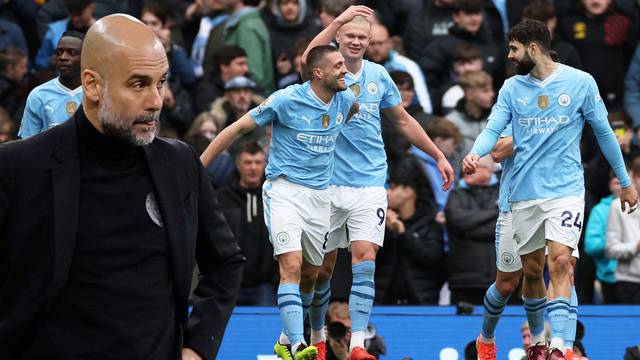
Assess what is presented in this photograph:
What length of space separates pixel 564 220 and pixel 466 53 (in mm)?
5130

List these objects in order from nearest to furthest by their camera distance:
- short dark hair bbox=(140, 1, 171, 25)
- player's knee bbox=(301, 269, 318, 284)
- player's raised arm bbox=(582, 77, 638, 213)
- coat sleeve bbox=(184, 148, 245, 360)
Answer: coat sleeve bbox=(184, 148, 245, 360) < player's raised arm bbox=(582, 77, 638, 213) < player's knee bbox=(301, 269, 318, 284) < short dark hair bbox=(140, 1, 171, 25)

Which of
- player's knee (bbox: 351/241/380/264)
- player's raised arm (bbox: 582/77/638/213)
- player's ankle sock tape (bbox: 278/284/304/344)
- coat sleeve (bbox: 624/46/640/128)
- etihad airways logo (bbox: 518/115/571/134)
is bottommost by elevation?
player's ankle sock tape (bbox: 278/284/304/344)

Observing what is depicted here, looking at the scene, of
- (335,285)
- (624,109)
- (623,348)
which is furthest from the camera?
(624,109)

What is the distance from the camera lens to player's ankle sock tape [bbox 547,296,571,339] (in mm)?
9695

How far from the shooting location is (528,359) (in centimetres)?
1039

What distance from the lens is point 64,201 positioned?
424 centimetres

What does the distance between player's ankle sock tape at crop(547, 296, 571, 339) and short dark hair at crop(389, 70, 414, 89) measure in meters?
4.51

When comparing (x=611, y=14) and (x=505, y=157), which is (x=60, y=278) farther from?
(x=611, y=14)

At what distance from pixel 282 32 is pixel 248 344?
15.9 feet

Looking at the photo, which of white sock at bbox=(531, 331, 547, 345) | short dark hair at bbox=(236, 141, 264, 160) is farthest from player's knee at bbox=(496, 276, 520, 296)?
short dark hair at bbox=(236, 141, 264, 160)

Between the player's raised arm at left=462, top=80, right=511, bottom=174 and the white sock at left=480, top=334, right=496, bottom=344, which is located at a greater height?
the player's raised arm at left=462, top=80, right=511, bottom=174

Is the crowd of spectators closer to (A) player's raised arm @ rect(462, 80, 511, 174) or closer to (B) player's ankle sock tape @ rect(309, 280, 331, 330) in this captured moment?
(B) player's ankle sock tape @ rect(309, 280, 331, 330)

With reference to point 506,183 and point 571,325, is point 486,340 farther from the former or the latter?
point 506,183

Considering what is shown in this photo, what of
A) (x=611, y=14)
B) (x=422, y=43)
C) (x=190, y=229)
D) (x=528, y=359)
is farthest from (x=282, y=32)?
(x=190, y=229)
